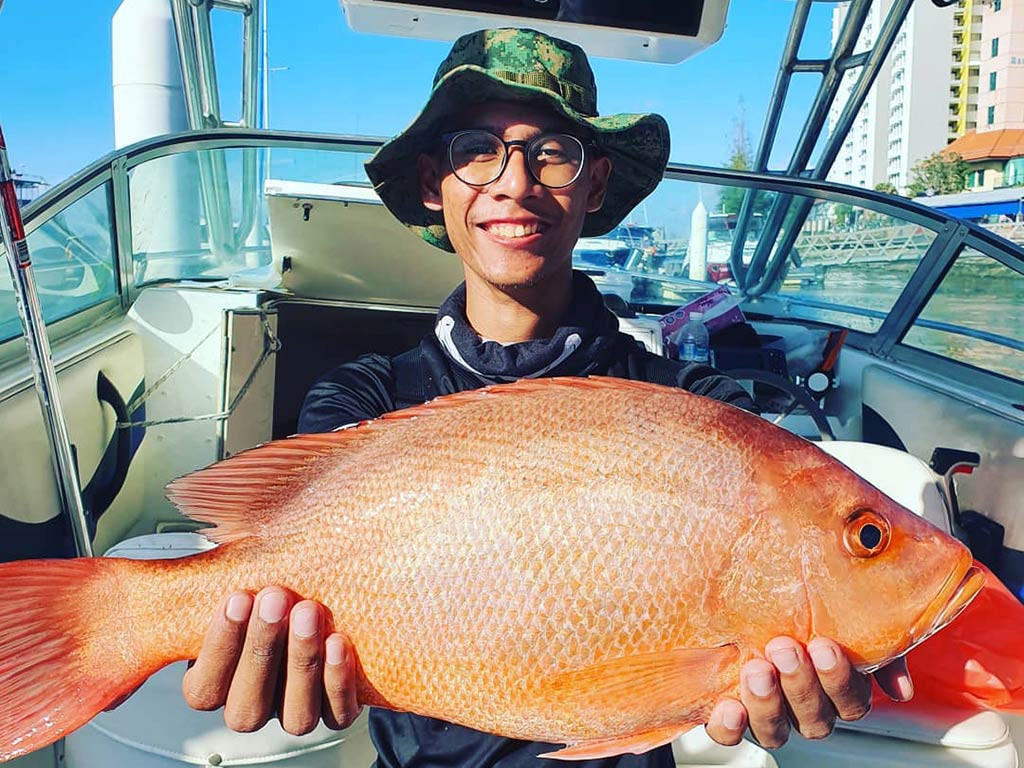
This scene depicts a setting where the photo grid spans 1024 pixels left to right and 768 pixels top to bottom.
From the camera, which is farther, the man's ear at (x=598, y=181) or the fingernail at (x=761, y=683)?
the man's ear at (x=598, y=181)

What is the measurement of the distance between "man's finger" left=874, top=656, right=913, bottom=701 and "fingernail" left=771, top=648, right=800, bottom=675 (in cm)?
32

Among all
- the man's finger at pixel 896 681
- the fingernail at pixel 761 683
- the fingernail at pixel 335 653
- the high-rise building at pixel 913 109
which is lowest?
the man's finger at pixel 896 681

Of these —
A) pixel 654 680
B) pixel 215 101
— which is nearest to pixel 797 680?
pixel 654 680

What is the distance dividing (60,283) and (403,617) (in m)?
2.83

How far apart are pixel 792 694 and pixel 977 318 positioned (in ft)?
10.6

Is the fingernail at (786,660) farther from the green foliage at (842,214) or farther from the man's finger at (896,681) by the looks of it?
the green foliage at (842,214)

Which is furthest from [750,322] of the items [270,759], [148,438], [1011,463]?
[270,759]

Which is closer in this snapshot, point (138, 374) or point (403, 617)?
point (403, 617)

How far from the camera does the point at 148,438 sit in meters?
3.39

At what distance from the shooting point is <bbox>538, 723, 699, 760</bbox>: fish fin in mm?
1078

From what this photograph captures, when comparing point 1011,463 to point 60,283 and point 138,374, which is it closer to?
point 138,374

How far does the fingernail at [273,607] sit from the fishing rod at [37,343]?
1204 millimetres

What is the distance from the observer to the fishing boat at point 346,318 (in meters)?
1.97

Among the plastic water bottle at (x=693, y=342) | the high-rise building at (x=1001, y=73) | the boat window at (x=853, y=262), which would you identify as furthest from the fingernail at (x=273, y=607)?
the high-rise building at (x=1001, y=73)
